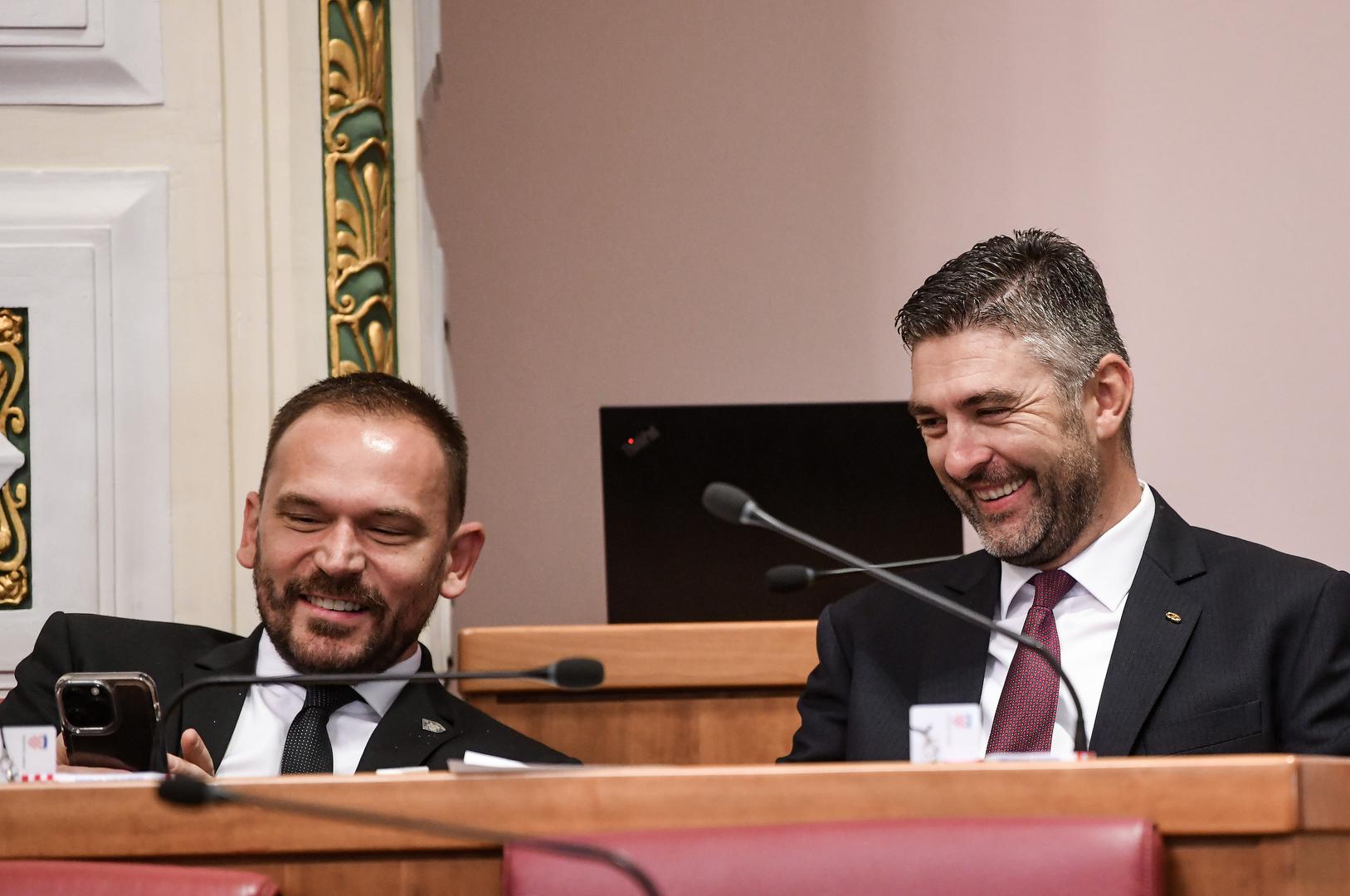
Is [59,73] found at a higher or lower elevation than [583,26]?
lower

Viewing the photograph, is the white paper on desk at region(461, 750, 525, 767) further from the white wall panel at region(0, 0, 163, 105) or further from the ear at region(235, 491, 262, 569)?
the white wall panel at region(0, 0, 163, 105)

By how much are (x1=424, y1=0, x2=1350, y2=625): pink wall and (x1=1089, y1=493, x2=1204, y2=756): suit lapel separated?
148 cm

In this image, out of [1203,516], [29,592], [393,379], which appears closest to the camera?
[393,379]

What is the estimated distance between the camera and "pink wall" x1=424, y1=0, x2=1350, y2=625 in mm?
3447

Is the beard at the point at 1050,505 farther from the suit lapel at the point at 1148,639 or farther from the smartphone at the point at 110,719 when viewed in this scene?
the smartphone at the point at 110,719

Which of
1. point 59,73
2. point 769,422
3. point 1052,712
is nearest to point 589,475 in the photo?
point 769,422

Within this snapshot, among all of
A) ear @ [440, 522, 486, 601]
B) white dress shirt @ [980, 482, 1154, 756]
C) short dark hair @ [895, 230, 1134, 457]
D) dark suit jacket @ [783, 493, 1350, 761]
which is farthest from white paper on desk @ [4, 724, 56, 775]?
short dark hair @ [895, 230, 1134, 457]

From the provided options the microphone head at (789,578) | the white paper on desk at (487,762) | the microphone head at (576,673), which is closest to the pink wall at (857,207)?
the microphone head at (789,578)

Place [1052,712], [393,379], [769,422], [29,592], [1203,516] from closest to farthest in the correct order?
[1052,712] → [393,379] → [29,592] → [769,422] → [1203,516]

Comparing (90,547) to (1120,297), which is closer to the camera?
(90,547)

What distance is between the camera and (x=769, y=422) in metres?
2.58

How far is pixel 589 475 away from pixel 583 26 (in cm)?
100

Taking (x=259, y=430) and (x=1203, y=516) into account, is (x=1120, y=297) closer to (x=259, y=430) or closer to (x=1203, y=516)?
(x=1203, y=516)

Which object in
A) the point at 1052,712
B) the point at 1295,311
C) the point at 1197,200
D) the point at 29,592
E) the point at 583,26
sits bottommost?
the point at 1052,712
